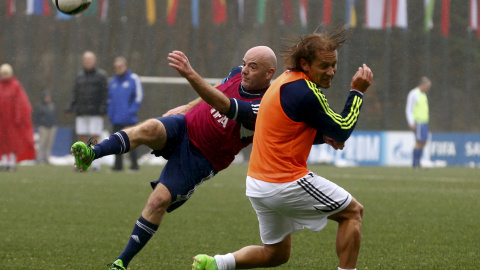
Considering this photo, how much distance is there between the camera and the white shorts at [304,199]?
4516mm

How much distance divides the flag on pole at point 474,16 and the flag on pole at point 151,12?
10.6 meters

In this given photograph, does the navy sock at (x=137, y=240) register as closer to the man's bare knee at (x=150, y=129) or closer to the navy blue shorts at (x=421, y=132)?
the man's bare knee at (x=150, y=129)

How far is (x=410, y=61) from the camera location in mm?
26062

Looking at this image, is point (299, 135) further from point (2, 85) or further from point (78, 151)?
point (2, 85)

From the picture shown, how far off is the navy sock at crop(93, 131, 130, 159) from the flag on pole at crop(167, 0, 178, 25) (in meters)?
18.5

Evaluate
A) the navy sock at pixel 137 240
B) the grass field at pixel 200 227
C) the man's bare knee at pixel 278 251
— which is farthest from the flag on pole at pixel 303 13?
the man's bare knee at pixel 278 251

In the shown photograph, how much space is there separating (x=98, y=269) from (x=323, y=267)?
163cm

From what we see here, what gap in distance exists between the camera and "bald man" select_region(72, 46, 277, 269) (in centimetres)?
527

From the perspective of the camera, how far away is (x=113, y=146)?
5.36 meters

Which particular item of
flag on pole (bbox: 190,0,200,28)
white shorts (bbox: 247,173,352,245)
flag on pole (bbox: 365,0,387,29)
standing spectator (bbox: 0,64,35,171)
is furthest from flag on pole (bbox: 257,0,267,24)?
white shorts (bbox: 247,173,352,245)

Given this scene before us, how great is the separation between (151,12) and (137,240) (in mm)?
18858

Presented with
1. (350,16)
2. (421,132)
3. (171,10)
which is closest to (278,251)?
(421,132)

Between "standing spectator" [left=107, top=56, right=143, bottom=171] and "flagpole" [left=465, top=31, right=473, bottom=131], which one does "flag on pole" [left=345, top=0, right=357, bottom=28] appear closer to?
"flagpole" [left=465, top=31, right=473, bottom=131]

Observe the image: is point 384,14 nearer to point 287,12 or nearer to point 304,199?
point 287,12
